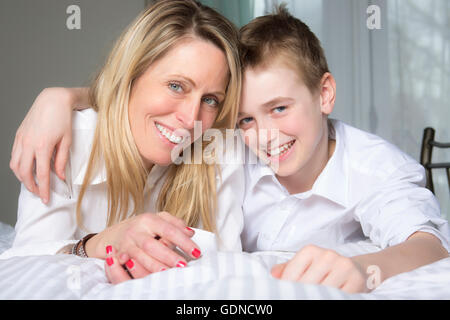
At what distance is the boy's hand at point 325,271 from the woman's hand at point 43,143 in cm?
59

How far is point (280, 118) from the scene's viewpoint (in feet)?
3.83

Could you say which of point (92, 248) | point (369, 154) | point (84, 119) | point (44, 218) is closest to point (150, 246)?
point (92, 248)

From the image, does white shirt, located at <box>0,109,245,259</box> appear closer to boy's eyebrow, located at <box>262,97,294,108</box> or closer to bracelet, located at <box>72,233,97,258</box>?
bracelet, located at <box>72,233,97,258</box>

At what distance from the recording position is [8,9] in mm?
3049

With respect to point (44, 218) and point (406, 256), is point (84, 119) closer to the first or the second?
point (44, 218)

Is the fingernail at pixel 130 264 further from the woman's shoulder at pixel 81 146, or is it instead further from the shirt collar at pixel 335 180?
the shirt collar at pixel 335 180

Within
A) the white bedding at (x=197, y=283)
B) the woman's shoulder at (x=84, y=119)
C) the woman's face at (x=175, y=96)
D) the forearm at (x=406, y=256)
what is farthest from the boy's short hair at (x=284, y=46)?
the white bedding at (x=197, y=283)

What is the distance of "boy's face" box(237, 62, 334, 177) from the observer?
116 cm

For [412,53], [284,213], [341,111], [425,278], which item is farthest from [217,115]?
[412,53]

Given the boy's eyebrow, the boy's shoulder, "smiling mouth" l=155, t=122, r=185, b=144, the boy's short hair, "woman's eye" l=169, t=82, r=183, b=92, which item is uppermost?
the boy's short hair

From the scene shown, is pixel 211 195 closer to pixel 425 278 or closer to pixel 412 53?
pixel 425 278

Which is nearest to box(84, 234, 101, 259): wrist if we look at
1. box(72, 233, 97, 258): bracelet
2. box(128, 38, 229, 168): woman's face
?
box(72, 233, 97, 258): bracelet

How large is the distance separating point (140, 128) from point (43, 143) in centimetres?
23

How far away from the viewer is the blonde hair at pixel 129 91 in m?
1.11
